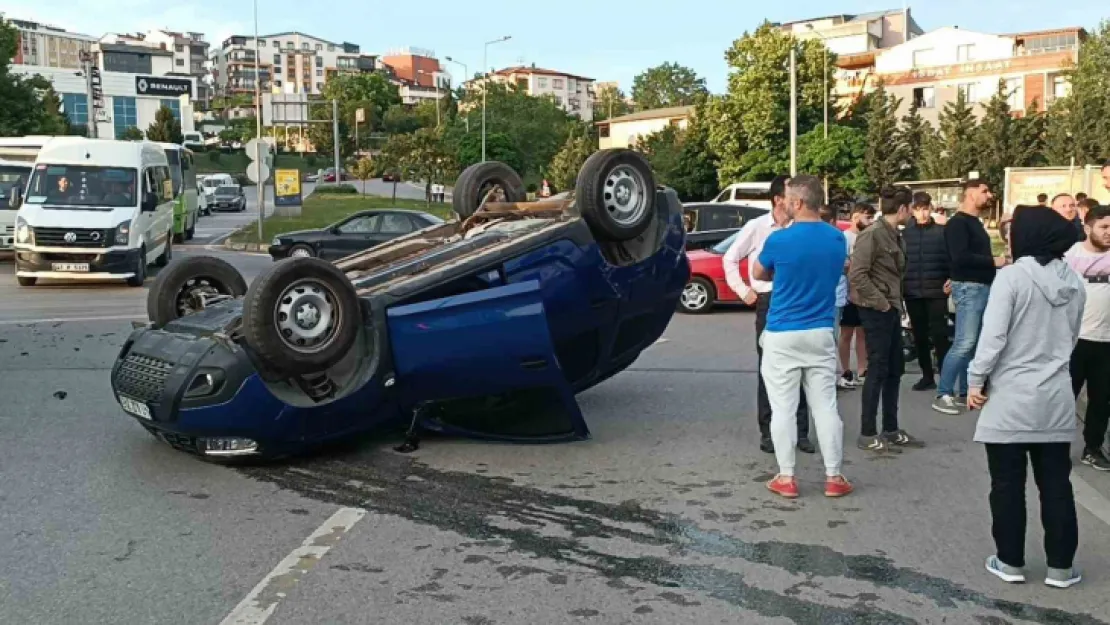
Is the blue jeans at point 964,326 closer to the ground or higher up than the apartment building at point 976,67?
closer to the ground

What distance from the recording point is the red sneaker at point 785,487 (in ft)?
19.2

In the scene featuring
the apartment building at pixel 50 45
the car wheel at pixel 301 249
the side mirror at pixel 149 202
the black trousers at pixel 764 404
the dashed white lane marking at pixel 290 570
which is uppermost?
the apartment building at pixel 50 45

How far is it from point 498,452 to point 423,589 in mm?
2401

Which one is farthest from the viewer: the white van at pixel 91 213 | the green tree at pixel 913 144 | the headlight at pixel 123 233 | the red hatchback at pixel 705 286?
the green tree at pixel 913 144

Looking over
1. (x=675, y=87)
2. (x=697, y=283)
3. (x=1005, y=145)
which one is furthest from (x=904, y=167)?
(x=675, y=87)

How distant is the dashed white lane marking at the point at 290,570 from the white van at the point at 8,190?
63.4ft

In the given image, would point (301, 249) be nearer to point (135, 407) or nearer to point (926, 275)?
point (926, 275)

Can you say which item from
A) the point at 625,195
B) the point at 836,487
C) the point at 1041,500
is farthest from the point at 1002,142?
the point at 1041,500

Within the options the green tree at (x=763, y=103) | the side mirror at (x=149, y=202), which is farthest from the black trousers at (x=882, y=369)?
the green tree at (x=763, y=103)

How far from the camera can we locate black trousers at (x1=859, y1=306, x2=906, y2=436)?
7.03 metres

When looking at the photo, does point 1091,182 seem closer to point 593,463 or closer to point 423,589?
point 593,463

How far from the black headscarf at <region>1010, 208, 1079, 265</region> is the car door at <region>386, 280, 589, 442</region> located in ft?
9.23

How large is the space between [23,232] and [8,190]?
5.76 metres

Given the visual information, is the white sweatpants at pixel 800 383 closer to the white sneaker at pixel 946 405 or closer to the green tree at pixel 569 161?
the white sneaker at pixel 946 405
